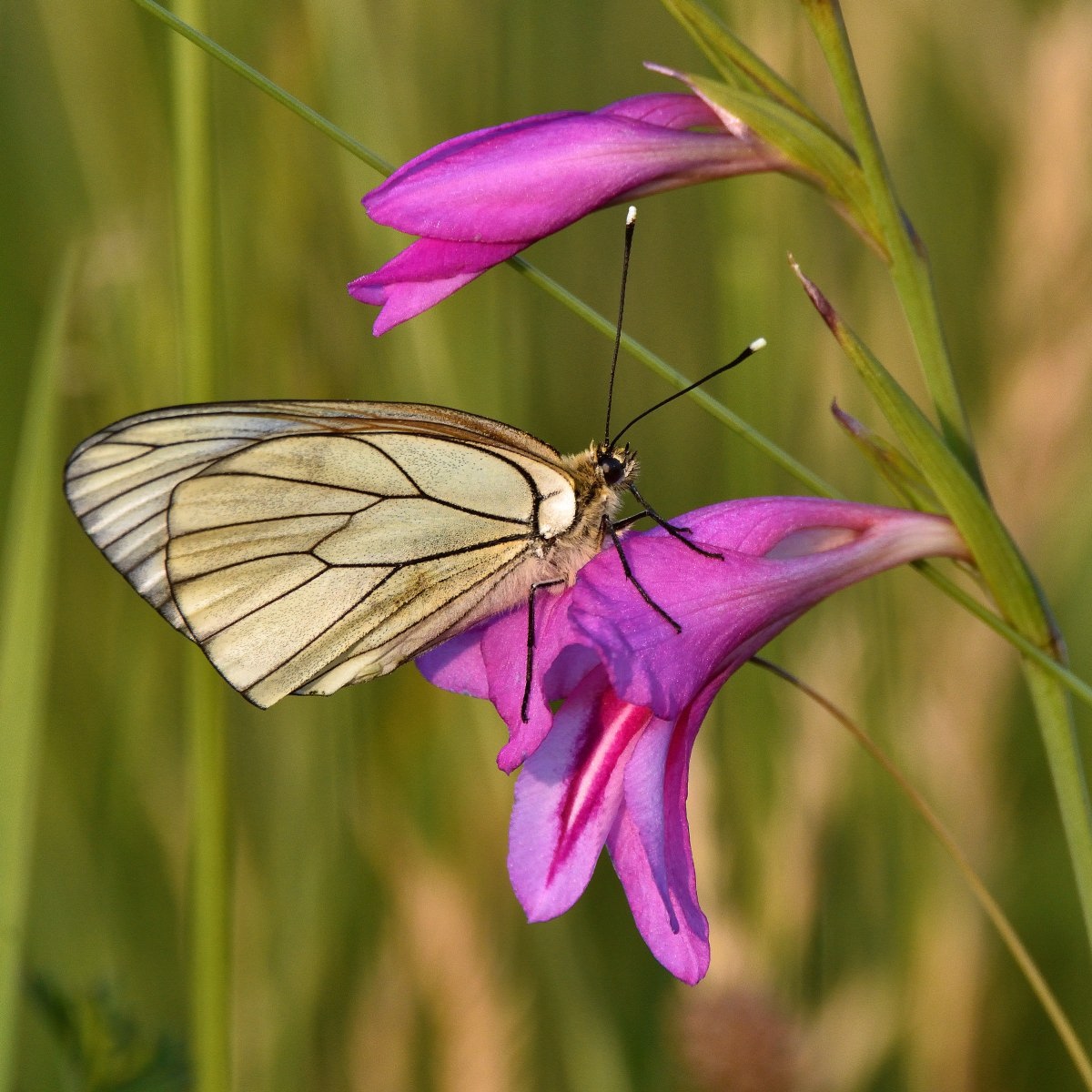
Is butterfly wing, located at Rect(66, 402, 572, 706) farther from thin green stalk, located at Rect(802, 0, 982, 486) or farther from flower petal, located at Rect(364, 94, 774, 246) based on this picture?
thin green stalk, located at Rect(802, 0, 982, 486)

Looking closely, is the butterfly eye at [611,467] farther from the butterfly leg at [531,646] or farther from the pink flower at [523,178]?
the pink flower at [523,178]

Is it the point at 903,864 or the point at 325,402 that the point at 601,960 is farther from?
the point at 325,402

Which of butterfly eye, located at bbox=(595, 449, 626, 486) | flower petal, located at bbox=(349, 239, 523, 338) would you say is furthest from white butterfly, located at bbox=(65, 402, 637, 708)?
flower petal, located at bbox=(349, 239, 523, 338)

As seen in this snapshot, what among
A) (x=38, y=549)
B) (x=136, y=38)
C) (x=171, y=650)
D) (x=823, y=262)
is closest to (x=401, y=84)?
(x=136, y=38)

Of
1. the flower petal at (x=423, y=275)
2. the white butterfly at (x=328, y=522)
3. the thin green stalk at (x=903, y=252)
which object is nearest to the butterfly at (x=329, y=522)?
the white butterfly at (x=328, y=522)

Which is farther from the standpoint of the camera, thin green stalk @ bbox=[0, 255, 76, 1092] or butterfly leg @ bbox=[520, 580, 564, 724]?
thin green stalk @ bbox=[0, 255, 76, 1092]

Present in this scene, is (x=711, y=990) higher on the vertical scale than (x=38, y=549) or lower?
lower
